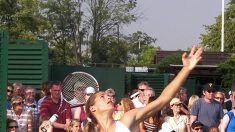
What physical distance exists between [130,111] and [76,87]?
252 inches

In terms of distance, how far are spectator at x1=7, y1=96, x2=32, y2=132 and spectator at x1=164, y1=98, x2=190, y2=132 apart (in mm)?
2334

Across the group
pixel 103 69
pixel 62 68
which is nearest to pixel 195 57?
pixel 62 68

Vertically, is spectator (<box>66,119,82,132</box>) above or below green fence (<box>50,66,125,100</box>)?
below

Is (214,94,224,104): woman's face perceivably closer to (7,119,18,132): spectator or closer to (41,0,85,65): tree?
(7,119,18,132): spectator

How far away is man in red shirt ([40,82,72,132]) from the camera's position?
1073cm

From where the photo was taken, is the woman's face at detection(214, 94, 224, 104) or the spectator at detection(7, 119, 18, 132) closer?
the spectator at detection(7, 119, 18, 132)

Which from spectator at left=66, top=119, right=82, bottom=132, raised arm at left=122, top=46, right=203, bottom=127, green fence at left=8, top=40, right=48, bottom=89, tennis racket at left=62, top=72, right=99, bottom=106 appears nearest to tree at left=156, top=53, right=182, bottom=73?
green fence at left=8, top=40, right=48, bottom=89

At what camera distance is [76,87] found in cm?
1229

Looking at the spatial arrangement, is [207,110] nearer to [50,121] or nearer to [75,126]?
[75,126]

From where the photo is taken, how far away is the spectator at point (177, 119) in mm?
11727

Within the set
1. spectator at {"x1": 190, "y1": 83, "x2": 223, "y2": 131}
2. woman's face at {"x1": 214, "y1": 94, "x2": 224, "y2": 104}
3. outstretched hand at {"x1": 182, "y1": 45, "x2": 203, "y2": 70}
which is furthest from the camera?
woman's face at {"x1": 214, "y1": 94, "x2": 224, "y2": 104}

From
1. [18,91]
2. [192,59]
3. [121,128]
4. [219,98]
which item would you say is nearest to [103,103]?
[121,128]

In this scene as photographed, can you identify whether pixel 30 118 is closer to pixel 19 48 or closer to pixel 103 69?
pixel 19 48

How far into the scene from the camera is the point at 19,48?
1344 centimetres
